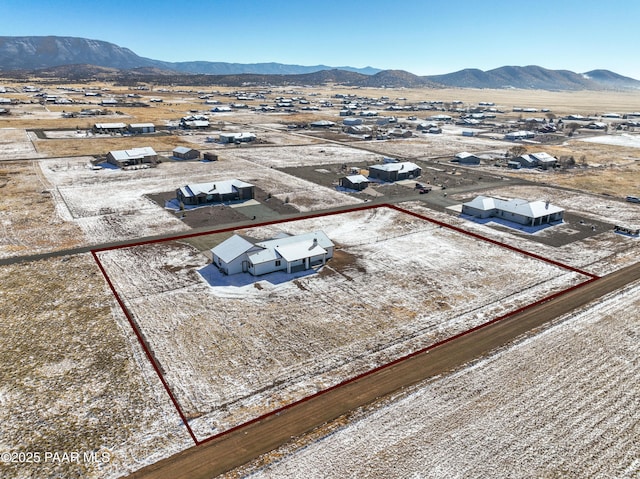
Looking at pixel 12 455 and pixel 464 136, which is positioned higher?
pixel 464 136

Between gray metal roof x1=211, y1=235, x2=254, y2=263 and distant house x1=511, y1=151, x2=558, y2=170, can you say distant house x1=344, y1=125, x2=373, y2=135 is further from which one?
gray metal roof x1=211, y1=235, x2=254, y2=263

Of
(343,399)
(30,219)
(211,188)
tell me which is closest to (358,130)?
(211,188)

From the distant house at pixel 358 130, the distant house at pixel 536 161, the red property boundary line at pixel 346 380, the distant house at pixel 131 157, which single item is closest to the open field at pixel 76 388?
the red property boundary line at pixel 346 380

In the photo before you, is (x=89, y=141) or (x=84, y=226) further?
(x=89, y=141)

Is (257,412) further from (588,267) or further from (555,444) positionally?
(588,267)

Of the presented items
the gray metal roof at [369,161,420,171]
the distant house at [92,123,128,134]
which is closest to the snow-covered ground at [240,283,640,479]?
the gray metal roof at [369,161,420,171]

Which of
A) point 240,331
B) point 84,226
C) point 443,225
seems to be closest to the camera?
point 240,331

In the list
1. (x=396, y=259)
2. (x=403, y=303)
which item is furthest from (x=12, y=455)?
(x=396, y=259)
